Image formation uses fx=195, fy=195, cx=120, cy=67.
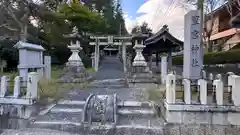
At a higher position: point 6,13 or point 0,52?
point 6,13

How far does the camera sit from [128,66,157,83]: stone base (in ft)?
28.5

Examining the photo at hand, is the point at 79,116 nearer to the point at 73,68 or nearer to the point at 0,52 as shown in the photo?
the point at 73,68

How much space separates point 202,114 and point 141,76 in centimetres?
447

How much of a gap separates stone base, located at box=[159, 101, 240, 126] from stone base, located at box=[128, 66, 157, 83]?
4.07m

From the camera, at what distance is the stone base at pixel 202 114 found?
4469 millimetres

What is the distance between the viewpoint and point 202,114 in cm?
453

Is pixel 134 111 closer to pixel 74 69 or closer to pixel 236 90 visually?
pixel 236 90

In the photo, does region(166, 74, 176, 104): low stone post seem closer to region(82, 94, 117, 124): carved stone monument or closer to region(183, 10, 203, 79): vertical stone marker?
region(82, 94, 117, 124): carved stone monument

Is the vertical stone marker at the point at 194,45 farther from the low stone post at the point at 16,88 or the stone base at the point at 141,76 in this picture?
the low stone post at the point at 16,88

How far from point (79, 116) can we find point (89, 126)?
67cm

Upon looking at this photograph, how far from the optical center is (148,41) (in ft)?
38.5

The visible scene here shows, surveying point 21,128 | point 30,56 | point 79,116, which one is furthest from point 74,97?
point 30,56

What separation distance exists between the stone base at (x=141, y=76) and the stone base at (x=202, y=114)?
13.4 ft

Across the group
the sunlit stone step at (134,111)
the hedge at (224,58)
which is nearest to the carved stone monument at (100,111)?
the sunlit stone step at (134,111)
